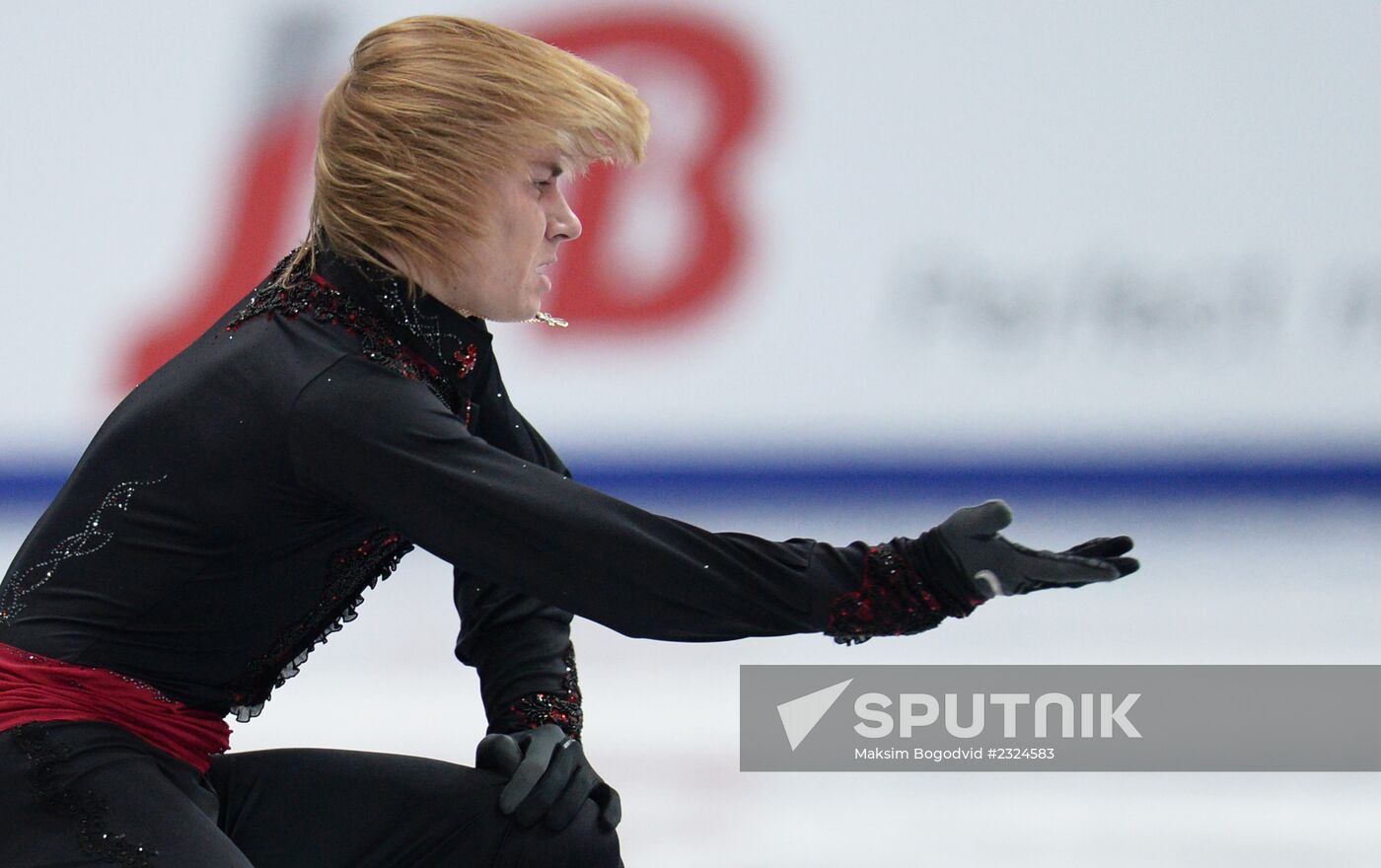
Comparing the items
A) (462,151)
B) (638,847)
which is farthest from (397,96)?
(638,847)

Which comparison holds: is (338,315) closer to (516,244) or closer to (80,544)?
(516,244)

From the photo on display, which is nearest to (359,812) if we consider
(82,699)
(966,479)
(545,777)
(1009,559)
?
(545,777)

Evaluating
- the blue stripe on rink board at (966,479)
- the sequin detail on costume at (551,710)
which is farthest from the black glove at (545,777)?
the blue stripe on rink board at (966,479)

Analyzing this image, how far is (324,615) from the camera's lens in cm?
151

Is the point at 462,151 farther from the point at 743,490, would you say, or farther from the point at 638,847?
the point at 743,490

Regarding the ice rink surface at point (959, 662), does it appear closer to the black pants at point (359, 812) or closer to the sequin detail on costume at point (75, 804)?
the black pants at point (359, 812)

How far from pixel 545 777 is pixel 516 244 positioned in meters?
0.47

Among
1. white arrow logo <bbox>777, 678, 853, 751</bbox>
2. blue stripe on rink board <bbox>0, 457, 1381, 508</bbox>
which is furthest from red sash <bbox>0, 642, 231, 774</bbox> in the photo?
blue stripe on rink board <bbox>0, 457, 1381, 508</bbox>

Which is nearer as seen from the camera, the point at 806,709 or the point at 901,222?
the point at 806,709

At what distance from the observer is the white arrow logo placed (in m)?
2.66

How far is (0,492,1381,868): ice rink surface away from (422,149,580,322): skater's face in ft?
2.89

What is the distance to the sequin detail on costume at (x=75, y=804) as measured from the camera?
4.24 feet

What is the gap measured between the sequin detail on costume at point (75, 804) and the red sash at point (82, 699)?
2cm

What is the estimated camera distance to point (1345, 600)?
3.11 meters
